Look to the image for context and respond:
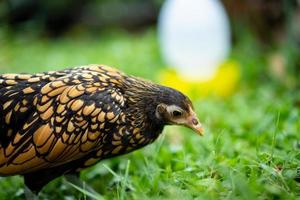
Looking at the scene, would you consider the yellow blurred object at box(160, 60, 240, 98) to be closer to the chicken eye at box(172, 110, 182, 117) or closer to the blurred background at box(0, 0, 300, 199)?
the blurred background at box(0, 0, 300, 199)

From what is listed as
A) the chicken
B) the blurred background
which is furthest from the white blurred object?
the chicken

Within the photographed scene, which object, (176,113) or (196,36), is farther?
(196,36)

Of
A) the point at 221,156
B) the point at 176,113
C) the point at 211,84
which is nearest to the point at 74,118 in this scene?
the point at 176,113

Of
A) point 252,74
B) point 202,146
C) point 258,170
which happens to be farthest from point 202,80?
point 258,170

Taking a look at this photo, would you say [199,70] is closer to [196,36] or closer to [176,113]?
[196,36]

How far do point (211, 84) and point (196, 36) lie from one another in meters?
0.50

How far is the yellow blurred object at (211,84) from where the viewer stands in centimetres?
523

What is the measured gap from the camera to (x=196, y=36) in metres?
5.32

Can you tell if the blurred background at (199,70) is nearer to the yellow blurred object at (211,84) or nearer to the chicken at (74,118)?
the yellow blurred object at (211,84)

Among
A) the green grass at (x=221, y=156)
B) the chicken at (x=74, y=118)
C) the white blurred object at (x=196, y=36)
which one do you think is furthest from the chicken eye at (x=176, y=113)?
the white blurred object at (x=196, y=36)

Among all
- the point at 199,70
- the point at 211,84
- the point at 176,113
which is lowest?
the point at 211,84

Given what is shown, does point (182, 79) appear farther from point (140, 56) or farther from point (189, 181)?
point (189, 181)

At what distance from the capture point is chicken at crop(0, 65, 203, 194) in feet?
9.22

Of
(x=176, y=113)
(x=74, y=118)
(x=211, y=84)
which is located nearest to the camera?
(x=74, y=118)
